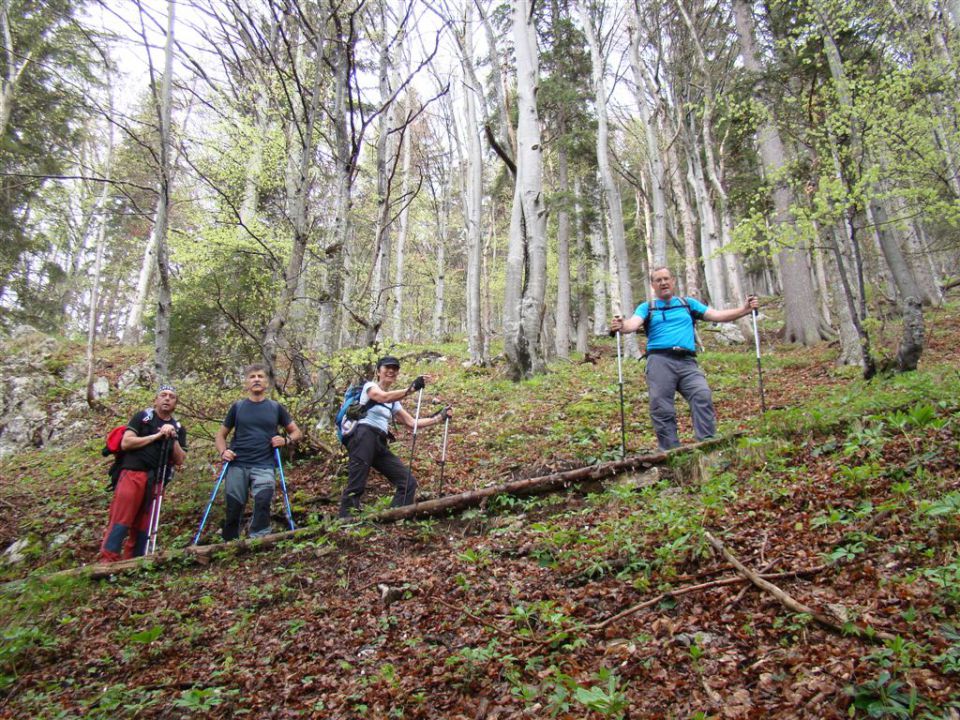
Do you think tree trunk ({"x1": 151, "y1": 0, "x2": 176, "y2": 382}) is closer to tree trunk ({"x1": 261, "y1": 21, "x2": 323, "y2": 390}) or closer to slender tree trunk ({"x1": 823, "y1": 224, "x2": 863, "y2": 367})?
tree trunk ({"x1": 261, "y1": 21, "x2": 323, "y2": 390})

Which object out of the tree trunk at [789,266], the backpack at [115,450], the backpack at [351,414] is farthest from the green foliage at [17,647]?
the tree trunk at [789,266]

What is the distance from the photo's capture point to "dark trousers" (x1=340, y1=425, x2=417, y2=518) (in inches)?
229

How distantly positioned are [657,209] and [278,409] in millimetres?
12406

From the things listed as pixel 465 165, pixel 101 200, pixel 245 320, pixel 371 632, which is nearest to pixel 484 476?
pixel 371 632

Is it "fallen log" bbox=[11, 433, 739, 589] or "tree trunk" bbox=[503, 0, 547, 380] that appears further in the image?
"tree trunk" bbox=[503, 0, 547, 380]

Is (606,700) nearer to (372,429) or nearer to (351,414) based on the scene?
(372,429)

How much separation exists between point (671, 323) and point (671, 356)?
0.38m

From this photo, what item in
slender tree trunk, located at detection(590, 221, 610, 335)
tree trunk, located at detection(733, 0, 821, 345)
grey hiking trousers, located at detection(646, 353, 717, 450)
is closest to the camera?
grey hiking trousers, located at detection(646, 353, 717, 450)

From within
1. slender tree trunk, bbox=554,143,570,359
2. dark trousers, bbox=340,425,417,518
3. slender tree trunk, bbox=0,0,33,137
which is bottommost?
dark trousers, bbox=340,425,417,518

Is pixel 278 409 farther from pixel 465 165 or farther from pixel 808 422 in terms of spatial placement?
pixel 465 165

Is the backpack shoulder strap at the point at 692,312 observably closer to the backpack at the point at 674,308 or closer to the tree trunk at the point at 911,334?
the backpack at the point at 674,308

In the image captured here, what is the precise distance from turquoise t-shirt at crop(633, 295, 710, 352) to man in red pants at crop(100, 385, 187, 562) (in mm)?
5647

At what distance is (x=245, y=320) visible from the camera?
9375mm

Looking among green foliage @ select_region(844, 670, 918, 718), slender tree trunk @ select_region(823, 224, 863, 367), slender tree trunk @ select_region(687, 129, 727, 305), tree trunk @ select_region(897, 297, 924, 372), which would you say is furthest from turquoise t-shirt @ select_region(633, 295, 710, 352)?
slender tree trunk @ select_region(687, 129, 727, 305)
